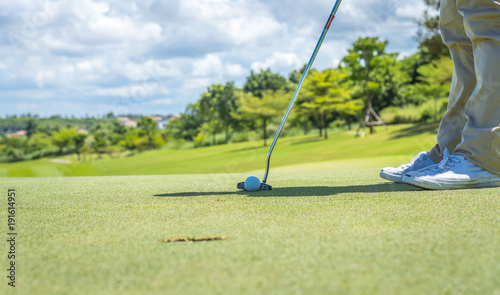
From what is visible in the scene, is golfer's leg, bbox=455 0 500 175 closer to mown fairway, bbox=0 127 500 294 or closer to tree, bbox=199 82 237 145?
mown fairway, bbox=0 127 500 294

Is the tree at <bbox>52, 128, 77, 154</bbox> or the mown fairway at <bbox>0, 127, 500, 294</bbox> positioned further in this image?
the tree at <bbox>52, 128, 77, 154</bbox>

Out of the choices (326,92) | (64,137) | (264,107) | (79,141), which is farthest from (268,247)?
(79,141)

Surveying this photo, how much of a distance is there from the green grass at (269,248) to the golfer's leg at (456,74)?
119 cm

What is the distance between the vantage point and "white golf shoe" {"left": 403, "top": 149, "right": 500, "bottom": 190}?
2.81m

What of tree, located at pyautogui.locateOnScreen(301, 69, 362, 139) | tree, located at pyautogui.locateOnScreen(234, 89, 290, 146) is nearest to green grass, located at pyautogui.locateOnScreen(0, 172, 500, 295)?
tree, located at pyautogui.locateOnScreen(301, 69, 362, 139)

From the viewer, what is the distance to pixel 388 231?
5.12 feet

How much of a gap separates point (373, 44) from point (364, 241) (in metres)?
33.2

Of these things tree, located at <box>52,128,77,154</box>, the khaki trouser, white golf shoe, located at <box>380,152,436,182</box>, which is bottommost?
white golf shoe, located at <box>380,152,436,182</box>

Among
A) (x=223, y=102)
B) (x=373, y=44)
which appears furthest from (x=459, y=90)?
(x=223, y=102)

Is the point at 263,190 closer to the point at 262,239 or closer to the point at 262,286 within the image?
the point at 262,239

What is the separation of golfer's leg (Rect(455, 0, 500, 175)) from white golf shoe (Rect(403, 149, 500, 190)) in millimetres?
59

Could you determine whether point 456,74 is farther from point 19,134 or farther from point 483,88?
point 19,134

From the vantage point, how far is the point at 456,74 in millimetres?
3402

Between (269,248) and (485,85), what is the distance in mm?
2251
